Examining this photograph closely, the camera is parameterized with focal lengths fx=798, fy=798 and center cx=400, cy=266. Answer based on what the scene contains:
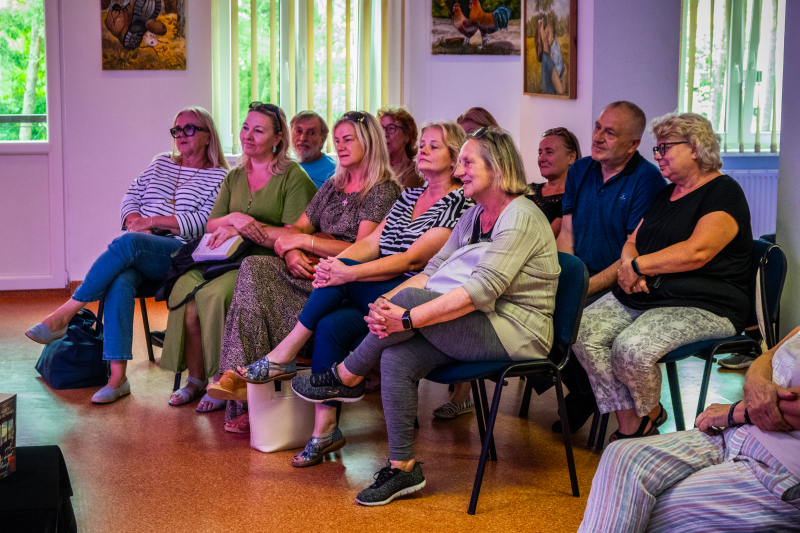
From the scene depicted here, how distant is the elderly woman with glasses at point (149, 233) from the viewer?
3.72m

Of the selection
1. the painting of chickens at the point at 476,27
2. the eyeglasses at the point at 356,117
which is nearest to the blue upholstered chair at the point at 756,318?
the eyeglasses at the point at 356,117

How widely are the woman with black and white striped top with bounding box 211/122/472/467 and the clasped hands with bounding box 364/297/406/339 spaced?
0.42 meters

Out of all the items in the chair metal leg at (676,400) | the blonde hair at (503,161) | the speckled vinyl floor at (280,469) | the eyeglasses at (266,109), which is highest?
the eyeglasses at (266,109)

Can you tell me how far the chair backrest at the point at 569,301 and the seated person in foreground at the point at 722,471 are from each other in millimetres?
756

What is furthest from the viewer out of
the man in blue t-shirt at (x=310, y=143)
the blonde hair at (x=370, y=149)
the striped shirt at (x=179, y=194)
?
the man in blue t-shirt at (x=310, y=143)

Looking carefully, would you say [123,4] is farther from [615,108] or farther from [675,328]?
[675,328]

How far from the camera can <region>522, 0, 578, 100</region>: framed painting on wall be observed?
424 cm

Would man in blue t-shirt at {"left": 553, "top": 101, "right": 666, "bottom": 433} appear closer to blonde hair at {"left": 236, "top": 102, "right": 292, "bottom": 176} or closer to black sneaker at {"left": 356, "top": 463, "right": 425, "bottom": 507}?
black sneaker at {"left": 356, "top": 463, "right": 425, "bottom": 507}

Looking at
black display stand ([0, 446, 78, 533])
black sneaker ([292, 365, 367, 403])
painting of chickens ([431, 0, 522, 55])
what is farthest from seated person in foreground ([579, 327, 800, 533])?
painting of chickens ([431, 0, 522, 55])

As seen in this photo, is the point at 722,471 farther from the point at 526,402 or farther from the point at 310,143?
the point at 310,143

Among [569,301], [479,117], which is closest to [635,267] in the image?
[569,301]

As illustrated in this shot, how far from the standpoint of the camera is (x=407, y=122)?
4398mm

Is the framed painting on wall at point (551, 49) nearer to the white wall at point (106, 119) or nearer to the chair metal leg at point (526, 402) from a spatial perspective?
the chair metal leg at point (526, 402)

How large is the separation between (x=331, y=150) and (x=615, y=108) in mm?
3460
